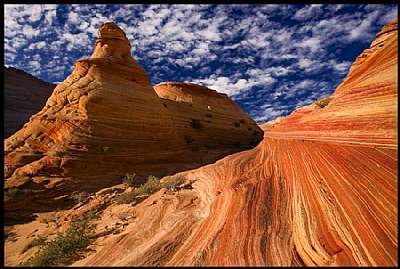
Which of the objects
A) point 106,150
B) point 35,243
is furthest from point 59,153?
point 35,243

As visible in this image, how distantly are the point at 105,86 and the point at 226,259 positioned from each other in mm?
15867

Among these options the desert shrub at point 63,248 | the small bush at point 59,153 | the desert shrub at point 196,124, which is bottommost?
the desert shrub at point 63,248

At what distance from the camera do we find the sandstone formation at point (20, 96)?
1602 inches

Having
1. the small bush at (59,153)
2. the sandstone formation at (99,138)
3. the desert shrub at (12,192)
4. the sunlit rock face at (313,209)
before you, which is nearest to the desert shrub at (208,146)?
the sandstone formation at (99,138)

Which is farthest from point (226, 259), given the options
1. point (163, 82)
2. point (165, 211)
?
point (163, 82)

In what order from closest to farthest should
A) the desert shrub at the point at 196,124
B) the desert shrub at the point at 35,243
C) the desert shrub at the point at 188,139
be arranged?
the desert shrub at the point at 35,243
the desert shrub at the point at 188,139
the desert shrub at the point at 196,124

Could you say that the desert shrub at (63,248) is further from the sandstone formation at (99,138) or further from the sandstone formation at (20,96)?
the sandstone formation at (20,96)

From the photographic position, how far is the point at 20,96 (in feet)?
169

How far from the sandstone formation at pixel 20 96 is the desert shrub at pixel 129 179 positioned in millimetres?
33722

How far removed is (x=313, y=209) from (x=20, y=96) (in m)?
64.2

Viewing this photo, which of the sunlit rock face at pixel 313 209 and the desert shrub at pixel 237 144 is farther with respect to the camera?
the desert shrub at pixel 237 144

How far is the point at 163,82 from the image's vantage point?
3050cm

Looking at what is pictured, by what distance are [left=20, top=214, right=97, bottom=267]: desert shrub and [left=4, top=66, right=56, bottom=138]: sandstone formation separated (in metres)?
38.3

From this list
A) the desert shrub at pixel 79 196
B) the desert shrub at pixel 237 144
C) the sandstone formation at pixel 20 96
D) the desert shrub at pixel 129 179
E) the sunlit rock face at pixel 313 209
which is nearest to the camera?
the sunlit rock face at pixel 313 209
